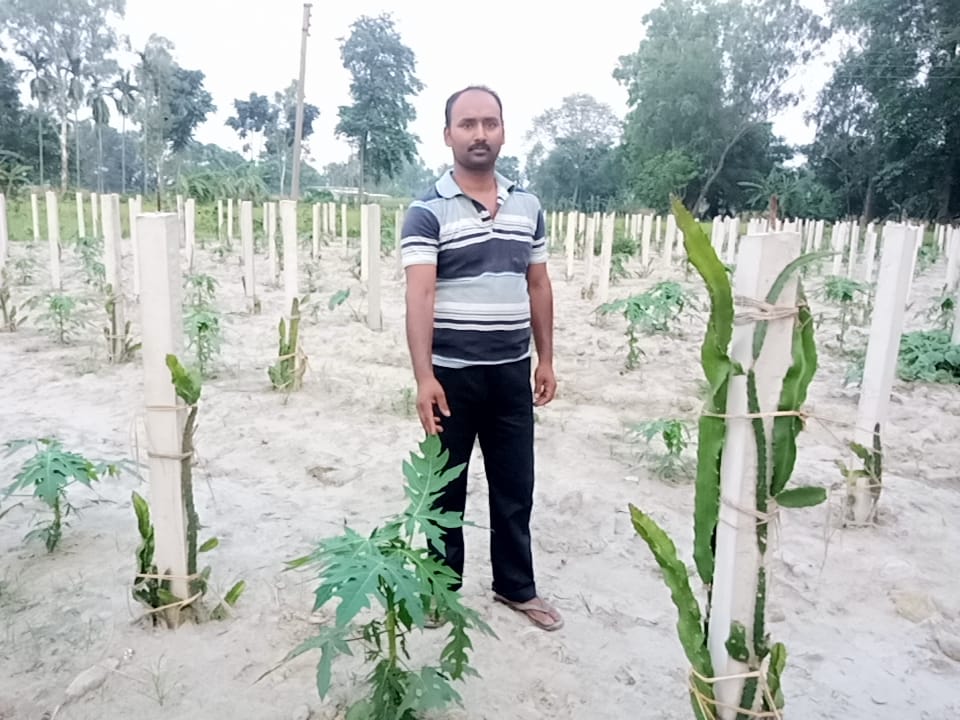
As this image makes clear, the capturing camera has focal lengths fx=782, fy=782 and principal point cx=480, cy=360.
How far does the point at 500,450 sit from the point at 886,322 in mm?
1719

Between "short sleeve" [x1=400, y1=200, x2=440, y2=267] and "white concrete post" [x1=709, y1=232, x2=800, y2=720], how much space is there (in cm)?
100

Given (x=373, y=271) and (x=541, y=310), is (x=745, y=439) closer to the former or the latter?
(x=541, y=310)

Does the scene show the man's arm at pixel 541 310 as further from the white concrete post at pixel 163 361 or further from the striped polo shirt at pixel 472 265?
the white concrete post at pixel 163 361

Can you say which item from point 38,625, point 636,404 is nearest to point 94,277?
point 636,404

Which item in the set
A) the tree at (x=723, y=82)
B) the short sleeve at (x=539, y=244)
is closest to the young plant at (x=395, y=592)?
the short sleeve at (x=539, y=244)

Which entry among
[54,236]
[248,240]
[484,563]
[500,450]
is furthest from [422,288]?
[54,236]

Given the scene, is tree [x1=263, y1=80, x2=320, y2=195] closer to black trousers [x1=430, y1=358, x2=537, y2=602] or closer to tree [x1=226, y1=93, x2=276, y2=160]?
tree [x1=226, y1=93, x2=276, y2=160]

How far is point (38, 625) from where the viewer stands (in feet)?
7.52

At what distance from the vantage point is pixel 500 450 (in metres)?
2.40

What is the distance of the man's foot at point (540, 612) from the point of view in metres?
2.44

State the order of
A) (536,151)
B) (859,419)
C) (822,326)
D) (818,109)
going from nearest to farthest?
(859,419), (822,326), (818,109), (536,151)

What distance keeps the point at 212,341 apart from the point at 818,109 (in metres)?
36.6

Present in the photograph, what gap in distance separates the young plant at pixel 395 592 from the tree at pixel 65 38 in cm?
3827

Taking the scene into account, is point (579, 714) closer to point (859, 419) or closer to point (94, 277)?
point (859, 419)
